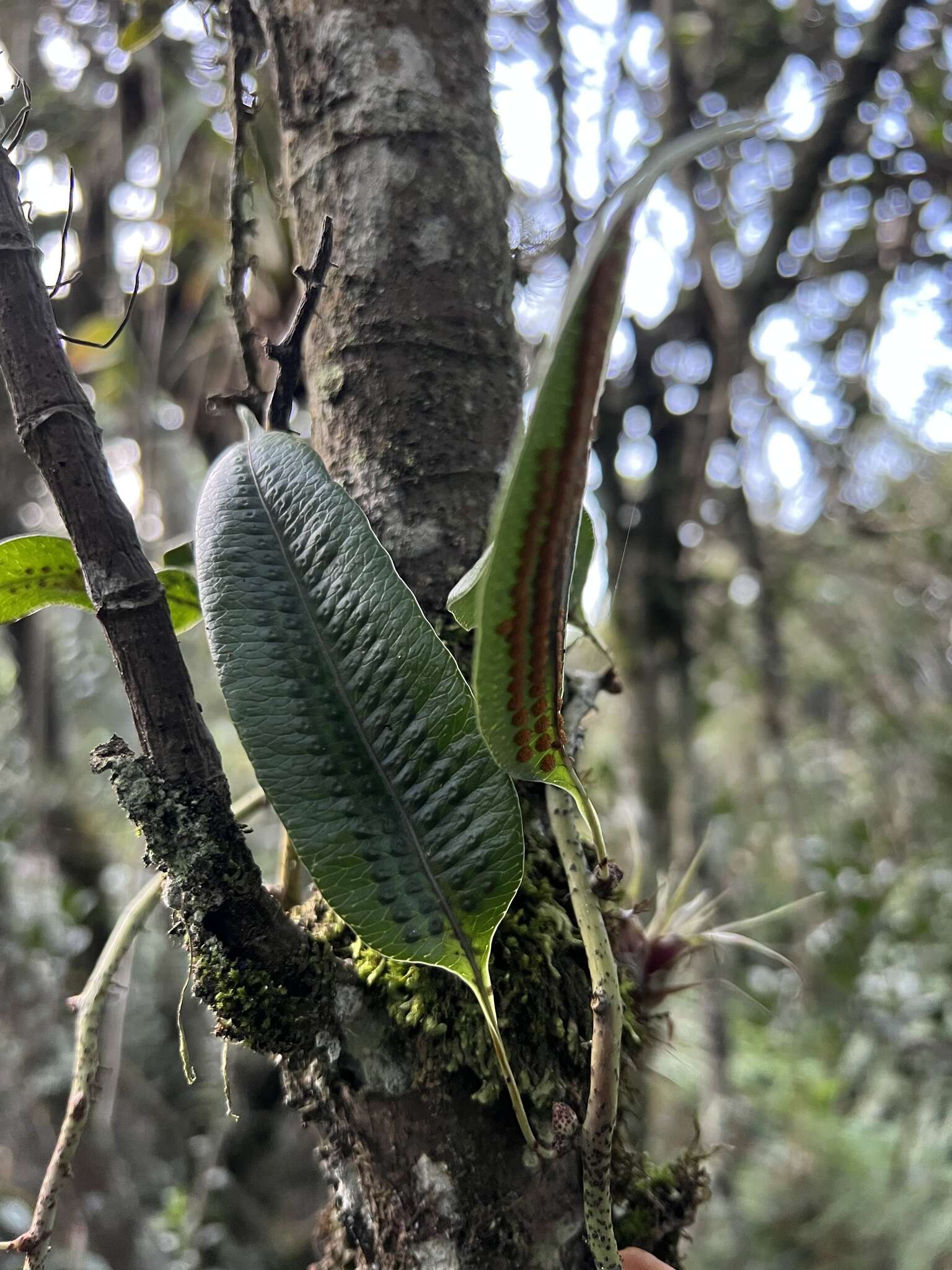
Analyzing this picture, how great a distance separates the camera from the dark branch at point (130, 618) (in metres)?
0.45

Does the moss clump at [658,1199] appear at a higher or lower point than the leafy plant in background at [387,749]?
lower

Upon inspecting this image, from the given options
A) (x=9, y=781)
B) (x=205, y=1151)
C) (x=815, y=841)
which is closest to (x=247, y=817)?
(x=205, y=1151)

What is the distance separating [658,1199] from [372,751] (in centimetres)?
36

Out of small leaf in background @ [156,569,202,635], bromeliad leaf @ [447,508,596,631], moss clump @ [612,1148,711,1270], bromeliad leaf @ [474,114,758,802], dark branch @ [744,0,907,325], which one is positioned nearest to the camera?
bromeliad leaf @ [474,114,758,802]

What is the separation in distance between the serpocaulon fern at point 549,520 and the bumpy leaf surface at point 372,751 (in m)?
0.04

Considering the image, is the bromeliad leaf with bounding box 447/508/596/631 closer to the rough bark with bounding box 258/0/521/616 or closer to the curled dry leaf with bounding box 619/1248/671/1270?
the rough bark with bounding box 258/0/521/616

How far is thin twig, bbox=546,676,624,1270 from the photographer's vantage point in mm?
449

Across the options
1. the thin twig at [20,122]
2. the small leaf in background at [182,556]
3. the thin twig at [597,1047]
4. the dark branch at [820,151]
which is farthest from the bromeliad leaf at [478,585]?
the dark branch at [820,151]

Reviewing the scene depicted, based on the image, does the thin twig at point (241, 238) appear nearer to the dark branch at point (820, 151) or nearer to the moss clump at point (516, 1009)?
the moss clump at point (516, 1009)

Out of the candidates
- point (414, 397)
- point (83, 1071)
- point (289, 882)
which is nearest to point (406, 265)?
point (414, 397)

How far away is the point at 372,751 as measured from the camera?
465 millimetres

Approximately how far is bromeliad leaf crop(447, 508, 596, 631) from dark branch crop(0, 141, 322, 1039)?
147 mm

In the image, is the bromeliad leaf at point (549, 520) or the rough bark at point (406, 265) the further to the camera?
the rough bark at point (406, 265)

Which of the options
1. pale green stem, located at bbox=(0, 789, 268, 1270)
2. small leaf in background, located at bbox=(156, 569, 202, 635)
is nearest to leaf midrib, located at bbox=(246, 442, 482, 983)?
pale green stem, located at bbox=(0, 789, 268, 1270)
